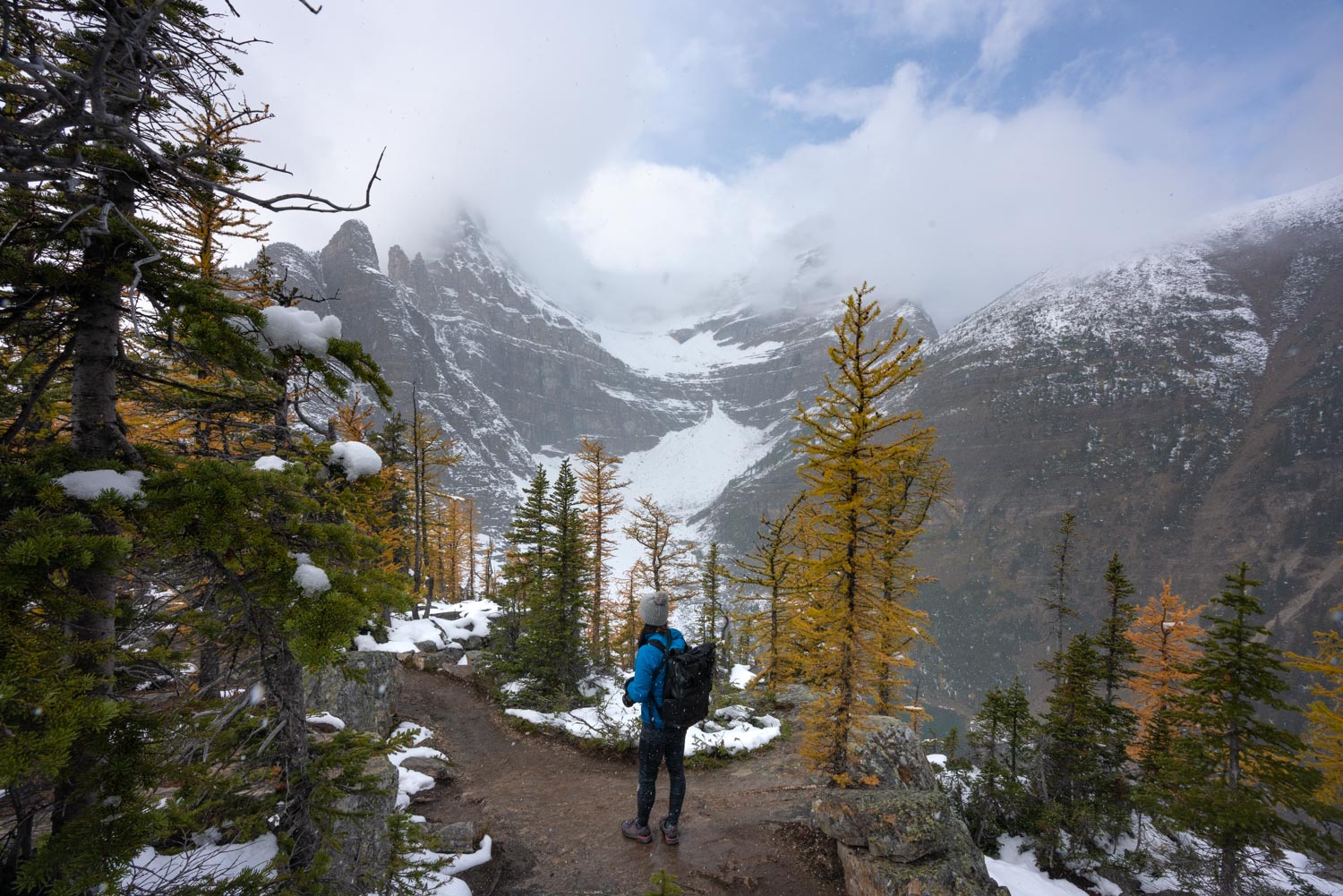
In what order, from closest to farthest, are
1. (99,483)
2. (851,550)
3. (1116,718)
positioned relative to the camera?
(99,483) < (851,550) < (1116,718)

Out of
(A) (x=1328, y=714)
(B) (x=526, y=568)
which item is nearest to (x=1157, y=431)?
(A) (x=1328, y=714)

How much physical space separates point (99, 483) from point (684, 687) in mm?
4694

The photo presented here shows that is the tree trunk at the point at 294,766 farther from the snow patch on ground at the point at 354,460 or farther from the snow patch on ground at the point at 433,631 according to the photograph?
the snow patch on ground at the point at 433,631

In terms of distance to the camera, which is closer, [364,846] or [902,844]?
[364,846]

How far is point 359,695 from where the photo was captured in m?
9.56

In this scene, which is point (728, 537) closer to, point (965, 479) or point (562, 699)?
point (965, 479)

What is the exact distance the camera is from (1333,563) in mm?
88812

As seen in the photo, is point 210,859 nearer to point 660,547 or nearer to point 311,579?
point 311,579

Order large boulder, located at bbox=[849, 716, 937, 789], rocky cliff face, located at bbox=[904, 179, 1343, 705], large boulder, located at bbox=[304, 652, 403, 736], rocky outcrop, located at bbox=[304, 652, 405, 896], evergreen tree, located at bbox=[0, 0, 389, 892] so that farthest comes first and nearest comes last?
rocky cliff face, located at bbox=[904, 179, 1343, 705], large boulder, located at bbox=[304, 652, 403, 736], large boulder, located at bbox=[849, 716, 937, 789], rocky outcrop, located at bbox=[304, 652, 405, 896], evergreen tree, located at bbox=[0, 0, 389, 892]

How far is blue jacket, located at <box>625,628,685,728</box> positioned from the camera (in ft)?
17.3

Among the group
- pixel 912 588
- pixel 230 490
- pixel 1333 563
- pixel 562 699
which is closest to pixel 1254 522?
pixel 1333 563

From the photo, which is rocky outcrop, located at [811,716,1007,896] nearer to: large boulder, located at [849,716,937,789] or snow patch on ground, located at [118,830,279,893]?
large boulder, located at [849,716,937,789]

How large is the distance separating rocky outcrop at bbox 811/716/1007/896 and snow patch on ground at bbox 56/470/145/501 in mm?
7483

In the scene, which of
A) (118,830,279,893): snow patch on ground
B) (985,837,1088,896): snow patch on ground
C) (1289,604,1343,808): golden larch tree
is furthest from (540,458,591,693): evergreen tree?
(1289,604,1343,808): golden larch tree
